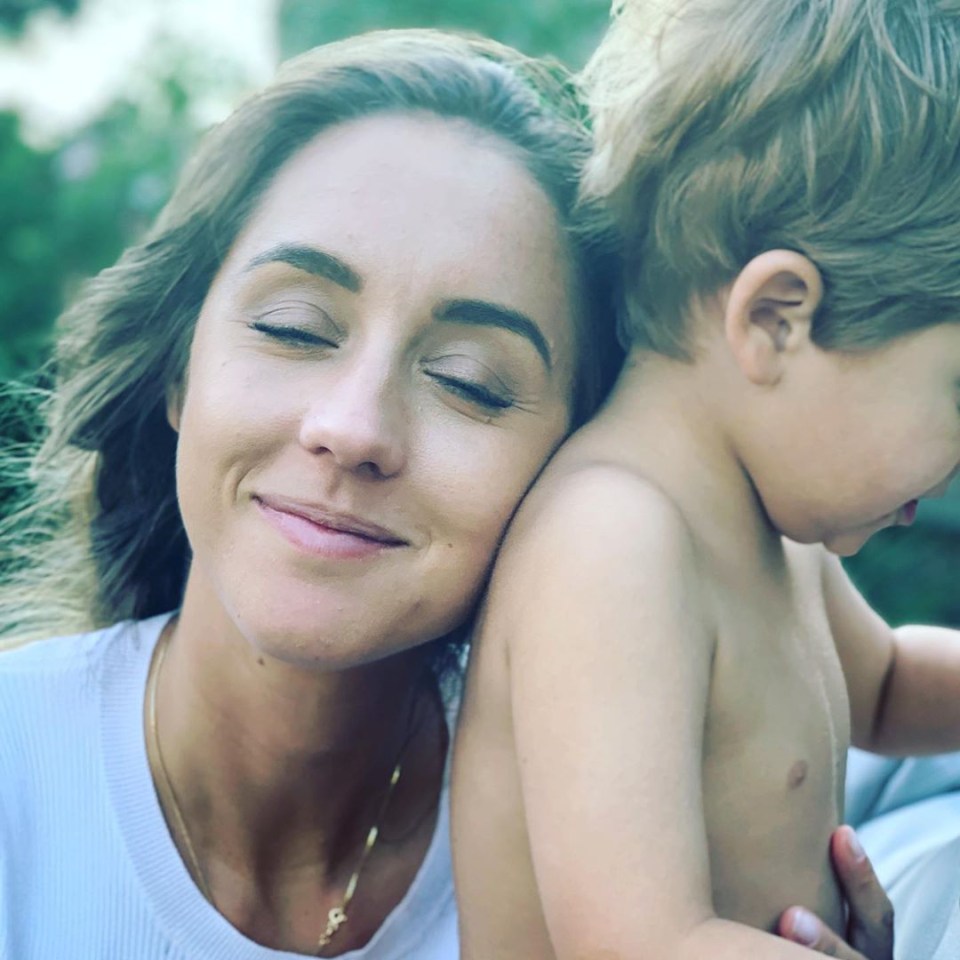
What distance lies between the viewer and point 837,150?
1.67m

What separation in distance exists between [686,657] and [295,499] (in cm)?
53

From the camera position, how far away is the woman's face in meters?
1.65

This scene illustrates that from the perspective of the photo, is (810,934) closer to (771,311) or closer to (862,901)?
(862,901)

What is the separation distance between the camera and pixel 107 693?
83.1 inches

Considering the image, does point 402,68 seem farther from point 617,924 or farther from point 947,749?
point 947,749

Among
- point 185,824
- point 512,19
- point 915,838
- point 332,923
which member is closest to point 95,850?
point 185,824

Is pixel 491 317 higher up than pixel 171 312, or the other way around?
pixel 491 317

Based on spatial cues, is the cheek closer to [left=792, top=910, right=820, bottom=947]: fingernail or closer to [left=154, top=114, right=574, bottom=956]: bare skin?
[left=154, top=114, right=574, bottom=956]: bare skin

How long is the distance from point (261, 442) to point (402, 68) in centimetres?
64

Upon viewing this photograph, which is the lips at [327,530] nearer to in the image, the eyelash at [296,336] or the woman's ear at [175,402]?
the eyelash at [296,336]

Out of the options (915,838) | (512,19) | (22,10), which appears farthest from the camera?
(22,10)

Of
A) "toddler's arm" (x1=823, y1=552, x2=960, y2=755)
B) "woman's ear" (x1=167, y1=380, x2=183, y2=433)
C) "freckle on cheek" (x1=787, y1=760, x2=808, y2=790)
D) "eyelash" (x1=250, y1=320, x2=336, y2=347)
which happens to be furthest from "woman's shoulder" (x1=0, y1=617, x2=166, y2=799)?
"toddler's arm" (x1=823, y1=552, x2=960, y2=755)

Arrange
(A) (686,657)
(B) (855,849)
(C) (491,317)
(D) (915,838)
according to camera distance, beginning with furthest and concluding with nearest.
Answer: (D) (915,838)
(B) (855,849)
(C) (491,317)
(A) (686,657)

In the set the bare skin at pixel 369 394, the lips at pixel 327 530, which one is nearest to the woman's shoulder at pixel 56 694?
the bare skin at pixel 369 394
